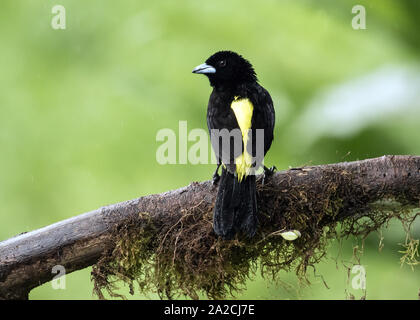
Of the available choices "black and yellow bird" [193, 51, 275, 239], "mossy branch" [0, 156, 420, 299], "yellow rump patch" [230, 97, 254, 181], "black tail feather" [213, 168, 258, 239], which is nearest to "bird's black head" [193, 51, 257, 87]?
"black and yellow bird" [193, 51, 275, 239]

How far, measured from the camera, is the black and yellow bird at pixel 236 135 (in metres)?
2.81

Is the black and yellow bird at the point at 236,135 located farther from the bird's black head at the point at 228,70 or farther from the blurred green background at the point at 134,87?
the blurred green background at the point at 134,87

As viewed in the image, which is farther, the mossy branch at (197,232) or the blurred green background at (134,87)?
the blurred green background at (134,87)

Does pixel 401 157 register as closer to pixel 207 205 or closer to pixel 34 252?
pixel 207 205

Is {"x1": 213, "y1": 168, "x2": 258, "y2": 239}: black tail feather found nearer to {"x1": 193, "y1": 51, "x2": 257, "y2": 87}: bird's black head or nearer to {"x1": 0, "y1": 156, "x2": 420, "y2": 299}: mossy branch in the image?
{"x1": 0, "y1": 156, "x2": 420, "y2": 299}: mossy branch

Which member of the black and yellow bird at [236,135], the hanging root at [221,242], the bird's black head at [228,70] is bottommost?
the hanging root at [221,242]

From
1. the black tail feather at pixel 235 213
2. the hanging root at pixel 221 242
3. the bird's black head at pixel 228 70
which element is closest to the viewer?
the black tail feather at pixel 235 213

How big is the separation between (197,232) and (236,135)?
594 mm

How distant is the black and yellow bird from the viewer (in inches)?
111

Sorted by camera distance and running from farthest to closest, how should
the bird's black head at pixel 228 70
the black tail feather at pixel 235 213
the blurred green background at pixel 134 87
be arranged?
the blurred green background at pixel 134 87, the bird's black head at pixel 228 70, the black tail feather at pixel 235 213

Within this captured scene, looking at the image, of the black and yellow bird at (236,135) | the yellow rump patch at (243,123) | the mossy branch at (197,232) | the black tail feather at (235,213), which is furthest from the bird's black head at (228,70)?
the black tail feather at (235,213)

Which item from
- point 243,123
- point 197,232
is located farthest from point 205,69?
point 197,232

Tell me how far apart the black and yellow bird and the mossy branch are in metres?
0.12

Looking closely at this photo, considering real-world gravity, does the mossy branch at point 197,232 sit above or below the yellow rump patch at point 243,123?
below
